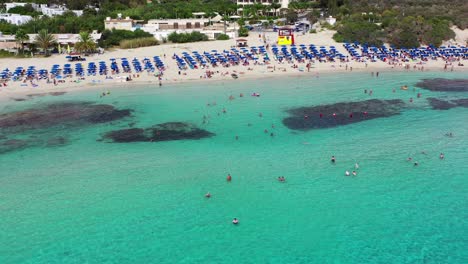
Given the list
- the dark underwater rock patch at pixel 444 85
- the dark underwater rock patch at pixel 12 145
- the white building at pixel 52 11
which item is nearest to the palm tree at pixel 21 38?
the white building at pixel 52 11

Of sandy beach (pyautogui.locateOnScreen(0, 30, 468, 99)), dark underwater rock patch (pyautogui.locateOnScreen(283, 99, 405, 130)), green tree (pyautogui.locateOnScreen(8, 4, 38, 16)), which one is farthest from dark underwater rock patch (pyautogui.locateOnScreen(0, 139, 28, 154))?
green tree (pyautogui.locateOnScreen(8, 4, 38, 16))

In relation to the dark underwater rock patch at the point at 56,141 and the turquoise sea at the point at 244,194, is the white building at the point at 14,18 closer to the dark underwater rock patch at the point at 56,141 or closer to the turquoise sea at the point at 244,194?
the turquoise sea at the point at 244,194

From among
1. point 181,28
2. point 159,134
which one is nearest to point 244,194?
point 159,134

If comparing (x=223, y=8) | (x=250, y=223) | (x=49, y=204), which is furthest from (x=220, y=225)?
(x=223, y=8)

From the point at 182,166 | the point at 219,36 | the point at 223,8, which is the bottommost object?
the point at 182,166

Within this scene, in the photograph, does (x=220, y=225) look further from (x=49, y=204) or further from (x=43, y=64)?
(x=43, y=64)
